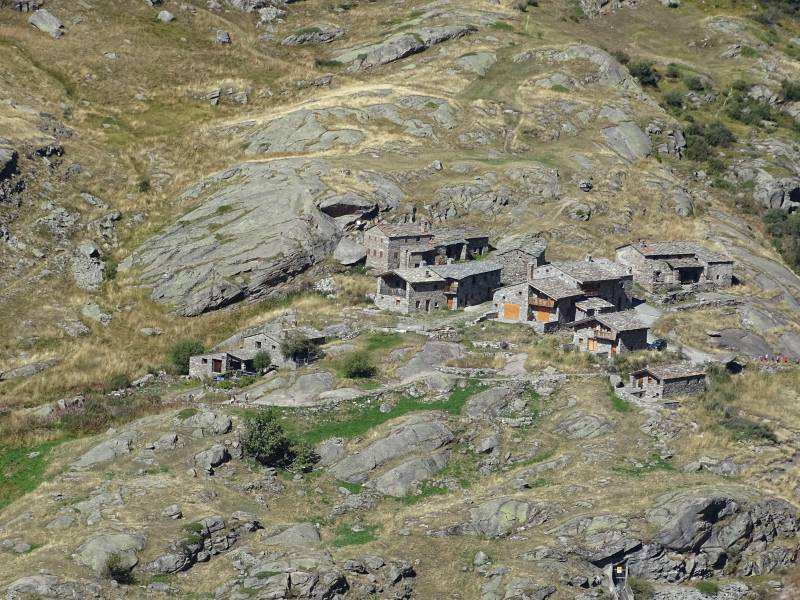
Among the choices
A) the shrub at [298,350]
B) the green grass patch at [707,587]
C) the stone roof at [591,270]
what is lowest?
the green grass patch at [707,587]

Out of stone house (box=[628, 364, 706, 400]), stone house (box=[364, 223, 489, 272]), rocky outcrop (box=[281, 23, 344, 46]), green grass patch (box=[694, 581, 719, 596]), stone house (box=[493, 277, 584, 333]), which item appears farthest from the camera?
rocky outcrop (box=[281, 23, 344, 46])

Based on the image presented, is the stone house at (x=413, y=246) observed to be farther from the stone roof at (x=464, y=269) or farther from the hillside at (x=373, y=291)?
the stone roof at (x=464, y=269)

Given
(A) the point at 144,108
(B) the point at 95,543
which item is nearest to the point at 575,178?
(A) the point at 144,108

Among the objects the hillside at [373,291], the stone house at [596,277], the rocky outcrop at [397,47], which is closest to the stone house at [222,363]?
the hillside at [373,291]

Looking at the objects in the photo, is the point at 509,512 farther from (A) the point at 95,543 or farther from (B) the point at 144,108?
(B) the point at 144,108

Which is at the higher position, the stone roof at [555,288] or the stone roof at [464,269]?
the stone roof at [555,288]

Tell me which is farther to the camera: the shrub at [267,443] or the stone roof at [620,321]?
the stone roof at [620,321]

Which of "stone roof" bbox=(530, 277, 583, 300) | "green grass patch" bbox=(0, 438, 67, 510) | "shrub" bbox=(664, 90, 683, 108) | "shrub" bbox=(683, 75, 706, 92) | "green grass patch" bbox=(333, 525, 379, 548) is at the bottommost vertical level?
"green grass patch" bbox=(0, 438, 67, 510)

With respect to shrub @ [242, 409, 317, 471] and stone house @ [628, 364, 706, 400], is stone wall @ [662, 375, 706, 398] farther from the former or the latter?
shrub @ [242, 409, 317, 471]

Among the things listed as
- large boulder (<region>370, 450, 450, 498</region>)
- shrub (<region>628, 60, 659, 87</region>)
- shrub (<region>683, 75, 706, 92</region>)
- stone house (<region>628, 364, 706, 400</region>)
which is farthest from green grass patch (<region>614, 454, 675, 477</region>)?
shrub (<region>683, 75, 706, 92</region>)
